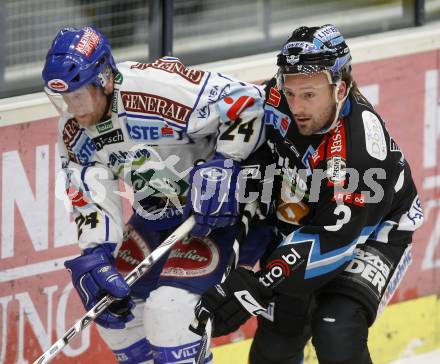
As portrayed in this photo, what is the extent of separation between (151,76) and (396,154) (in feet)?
2.73

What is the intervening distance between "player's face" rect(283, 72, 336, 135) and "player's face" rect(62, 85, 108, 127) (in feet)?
1.98

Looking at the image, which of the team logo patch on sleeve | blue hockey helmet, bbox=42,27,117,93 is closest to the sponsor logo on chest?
blue hockey helmet, bbox=42,27,117,93

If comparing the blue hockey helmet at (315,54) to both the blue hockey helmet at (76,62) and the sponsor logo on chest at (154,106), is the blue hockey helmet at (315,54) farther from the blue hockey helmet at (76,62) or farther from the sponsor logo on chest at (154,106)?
the blue hockey helmet at (76,62)

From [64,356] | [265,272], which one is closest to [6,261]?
[64,356]

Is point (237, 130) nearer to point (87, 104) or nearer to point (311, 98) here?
point (311, 98)

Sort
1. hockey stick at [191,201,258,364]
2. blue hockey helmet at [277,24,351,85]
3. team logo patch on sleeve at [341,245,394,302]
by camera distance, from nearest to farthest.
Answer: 1. blue hockey helmet at [277,24,351,85]
2. hockey stick at [191,201,258,364]
3. team logo patch on sleeve at [341,245,394,302]

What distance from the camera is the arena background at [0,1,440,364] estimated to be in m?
5.53

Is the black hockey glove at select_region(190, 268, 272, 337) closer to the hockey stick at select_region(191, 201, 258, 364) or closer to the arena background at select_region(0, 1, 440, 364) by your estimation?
the hockey stick at select_region(191, 201, 258, 364)

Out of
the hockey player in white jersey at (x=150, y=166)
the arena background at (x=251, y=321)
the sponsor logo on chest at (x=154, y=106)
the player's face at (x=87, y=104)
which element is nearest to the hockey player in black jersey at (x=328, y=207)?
the hockey player in white jersey at (x=150, y=166)

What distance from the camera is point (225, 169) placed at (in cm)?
489

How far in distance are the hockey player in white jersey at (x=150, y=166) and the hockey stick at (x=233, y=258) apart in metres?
0.05

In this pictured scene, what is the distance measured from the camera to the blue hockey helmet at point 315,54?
15.3ft

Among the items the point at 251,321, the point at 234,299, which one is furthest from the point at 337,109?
the point at 251,321

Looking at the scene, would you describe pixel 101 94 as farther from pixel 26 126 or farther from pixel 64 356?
pixel 64 356
